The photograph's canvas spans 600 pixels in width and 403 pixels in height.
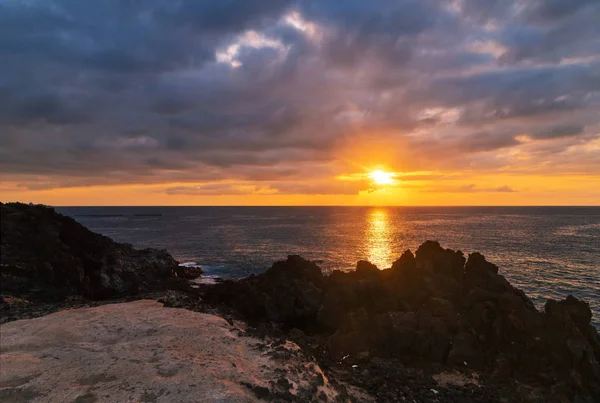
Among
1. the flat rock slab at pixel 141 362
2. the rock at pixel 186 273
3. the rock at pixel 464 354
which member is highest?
the flat rock slab at pixel 141 362

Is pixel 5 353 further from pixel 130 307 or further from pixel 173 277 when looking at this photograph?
pixel 173 277

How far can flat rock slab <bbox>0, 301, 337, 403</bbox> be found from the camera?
15688mm

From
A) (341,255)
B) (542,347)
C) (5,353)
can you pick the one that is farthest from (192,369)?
(341,255)

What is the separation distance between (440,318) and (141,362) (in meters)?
20.4

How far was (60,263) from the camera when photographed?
38.9 metres

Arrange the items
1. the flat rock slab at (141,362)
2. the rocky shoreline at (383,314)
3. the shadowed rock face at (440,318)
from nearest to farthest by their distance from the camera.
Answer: the flat rock slab at (141,362) → the rocky shoreline at (383,314) → the shadowed rock face at (440,318)

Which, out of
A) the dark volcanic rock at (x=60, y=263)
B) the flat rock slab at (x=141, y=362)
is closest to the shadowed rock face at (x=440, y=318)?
the flat rock slab at (x=141, y=362)

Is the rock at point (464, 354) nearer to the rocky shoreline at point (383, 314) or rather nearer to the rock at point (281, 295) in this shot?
the rocky shoreline at point (383, 314)

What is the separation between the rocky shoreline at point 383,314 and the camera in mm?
21938

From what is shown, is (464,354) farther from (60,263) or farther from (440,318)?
(60,263)

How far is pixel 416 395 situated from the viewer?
19.9m

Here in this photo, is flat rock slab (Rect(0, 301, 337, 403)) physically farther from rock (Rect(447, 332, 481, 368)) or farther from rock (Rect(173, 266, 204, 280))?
rock (Rect(173, 266, 204, 280))

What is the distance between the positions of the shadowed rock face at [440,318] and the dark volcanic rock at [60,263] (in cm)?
1211

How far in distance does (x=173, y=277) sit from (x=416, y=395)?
39.3 m
